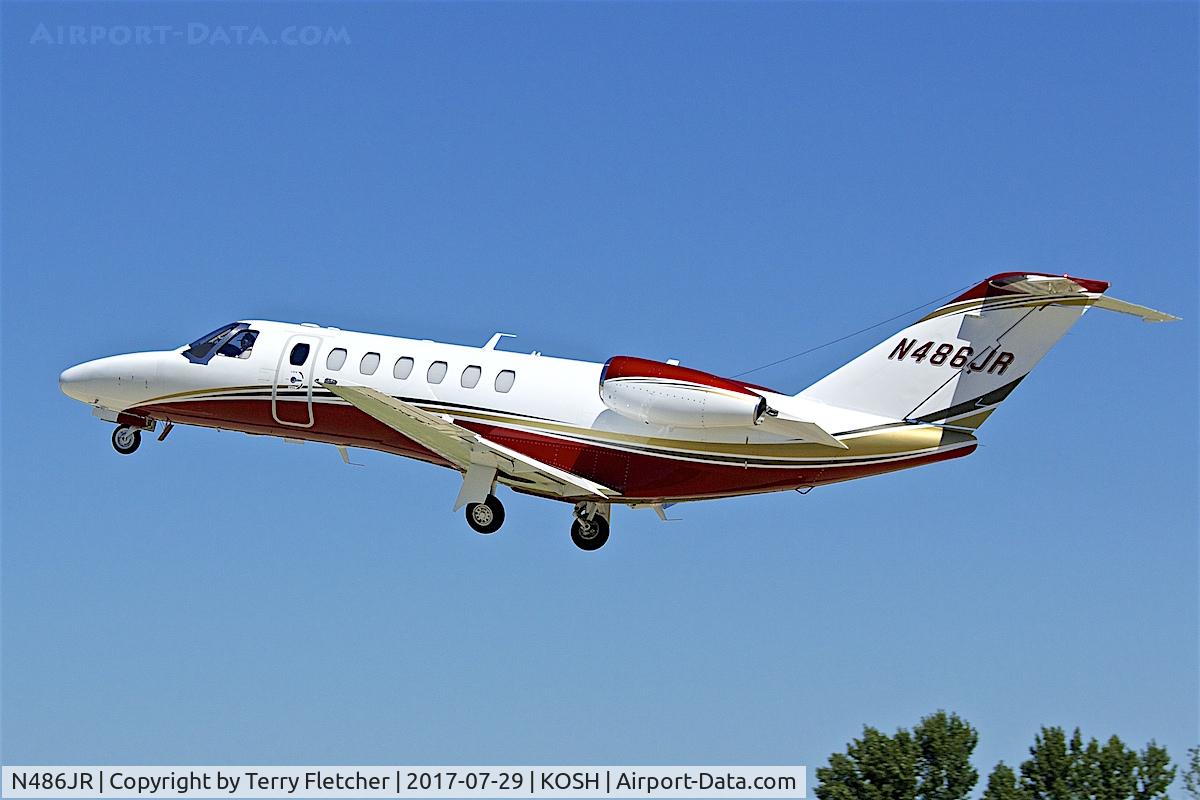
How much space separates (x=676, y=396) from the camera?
99.1 ft

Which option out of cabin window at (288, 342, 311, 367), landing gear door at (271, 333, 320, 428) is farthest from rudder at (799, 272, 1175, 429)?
cabin window at (288, 342, 311, 367)

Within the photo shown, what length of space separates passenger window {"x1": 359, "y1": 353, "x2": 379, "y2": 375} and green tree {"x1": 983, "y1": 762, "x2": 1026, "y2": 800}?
24.7 meters

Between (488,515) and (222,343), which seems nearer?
(488,515)

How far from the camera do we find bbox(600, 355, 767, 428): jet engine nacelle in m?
29.9

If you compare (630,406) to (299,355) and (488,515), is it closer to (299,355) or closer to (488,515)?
(488,515)

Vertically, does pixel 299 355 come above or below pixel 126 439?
above

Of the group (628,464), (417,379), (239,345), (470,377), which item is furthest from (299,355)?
(628,464)

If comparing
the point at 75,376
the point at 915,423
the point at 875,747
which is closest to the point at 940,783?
the point at 875,747

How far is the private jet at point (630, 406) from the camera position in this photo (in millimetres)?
30219

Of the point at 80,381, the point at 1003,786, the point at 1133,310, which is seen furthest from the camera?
the point at 1003,786

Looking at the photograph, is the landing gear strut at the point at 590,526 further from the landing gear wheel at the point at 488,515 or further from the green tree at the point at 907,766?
the green tree at the point at 907,766

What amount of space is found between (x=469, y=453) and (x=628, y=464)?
8.81ft

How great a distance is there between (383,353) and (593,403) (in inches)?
157

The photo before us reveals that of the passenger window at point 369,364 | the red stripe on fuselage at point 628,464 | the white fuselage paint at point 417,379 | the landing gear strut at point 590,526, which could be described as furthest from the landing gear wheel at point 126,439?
the landing gear strut at point 590,526
